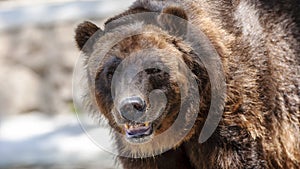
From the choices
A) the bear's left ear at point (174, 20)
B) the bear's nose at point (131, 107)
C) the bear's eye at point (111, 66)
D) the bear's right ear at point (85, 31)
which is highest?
the bear's right ear at point (85, 31)

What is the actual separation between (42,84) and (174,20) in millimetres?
4408

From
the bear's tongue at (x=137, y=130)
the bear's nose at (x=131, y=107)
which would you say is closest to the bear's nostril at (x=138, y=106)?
the bear's nose at (x=131, y=107)

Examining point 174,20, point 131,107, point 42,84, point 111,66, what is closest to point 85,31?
point 111,66

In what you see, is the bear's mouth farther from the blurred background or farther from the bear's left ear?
the blurred background

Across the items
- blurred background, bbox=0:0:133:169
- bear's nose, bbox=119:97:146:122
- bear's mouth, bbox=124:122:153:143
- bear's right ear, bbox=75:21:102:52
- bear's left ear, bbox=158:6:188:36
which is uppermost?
blurred background, bbox=0:0:133:169

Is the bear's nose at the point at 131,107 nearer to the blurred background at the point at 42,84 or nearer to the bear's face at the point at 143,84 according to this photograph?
the bear's face at the point at 143,84

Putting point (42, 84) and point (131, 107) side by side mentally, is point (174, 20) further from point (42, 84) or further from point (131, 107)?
point (42, 84)

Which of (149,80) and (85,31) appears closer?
Answer: (149,80)

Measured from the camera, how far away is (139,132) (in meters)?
5.46

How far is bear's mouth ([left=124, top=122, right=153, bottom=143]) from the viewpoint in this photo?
17.8 feet

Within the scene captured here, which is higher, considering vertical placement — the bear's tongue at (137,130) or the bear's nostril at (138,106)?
the bear's nostril at (138,106)

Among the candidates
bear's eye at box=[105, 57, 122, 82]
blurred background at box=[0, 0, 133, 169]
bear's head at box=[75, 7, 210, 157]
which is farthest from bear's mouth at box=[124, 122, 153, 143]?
blurred background at box=[0, 0, 133, 169]

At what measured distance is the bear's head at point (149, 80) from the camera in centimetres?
536

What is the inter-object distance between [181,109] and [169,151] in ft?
1.16
